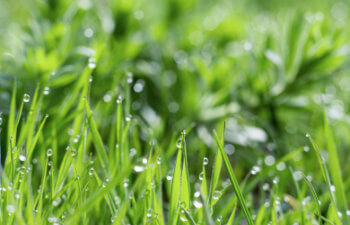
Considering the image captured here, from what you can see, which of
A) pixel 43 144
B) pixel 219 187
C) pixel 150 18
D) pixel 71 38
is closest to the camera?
pixel 43 144

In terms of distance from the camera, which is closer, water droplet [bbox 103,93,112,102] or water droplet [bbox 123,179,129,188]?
water droplet [bbox 123,179,129,188]

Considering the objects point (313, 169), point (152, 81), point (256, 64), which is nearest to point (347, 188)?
point (313, 169)

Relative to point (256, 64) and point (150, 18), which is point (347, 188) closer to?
point (256, 64)

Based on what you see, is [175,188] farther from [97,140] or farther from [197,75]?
[197,75]

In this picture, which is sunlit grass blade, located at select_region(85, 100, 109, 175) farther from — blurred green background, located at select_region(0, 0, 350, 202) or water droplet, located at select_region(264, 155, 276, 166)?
water droplet, located at select_region(264, 155, 276, 166)

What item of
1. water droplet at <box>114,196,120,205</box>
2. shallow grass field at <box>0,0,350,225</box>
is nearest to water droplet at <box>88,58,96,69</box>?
shallow grass field at <box>0,0,350,225</box>

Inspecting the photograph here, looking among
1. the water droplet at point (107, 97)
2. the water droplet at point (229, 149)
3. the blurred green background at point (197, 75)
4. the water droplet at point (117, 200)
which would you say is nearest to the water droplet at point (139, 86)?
the blurred green background at point (197, 75)

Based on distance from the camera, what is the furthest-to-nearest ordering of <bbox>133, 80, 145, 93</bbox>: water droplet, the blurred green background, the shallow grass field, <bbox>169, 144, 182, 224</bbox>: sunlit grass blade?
<bbox>133, 80, 145, 93</bbox>: water droplet, the blurred green background, the shallow grass field, <bbox>169, 144, 182, 224</bbox>: sunlit grass blade

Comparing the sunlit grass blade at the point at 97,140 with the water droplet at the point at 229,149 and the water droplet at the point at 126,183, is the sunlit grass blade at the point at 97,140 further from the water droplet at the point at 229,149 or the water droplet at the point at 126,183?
the water droplet at the point at 229,149
